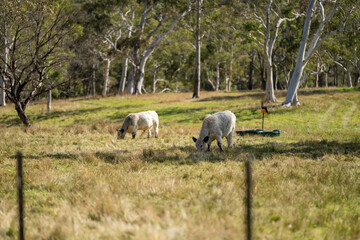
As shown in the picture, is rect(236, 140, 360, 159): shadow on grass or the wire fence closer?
the wire fence

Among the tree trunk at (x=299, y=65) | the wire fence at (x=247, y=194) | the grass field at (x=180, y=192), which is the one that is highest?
the tree trunk at (x=299, y=65)

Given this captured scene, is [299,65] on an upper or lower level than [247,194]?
upper

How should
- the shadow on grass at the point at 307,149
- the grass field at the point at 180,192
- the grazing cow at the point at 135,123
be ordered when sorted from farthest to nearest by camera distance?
the grazing cow at the point at 135,123
the shadow on grass at the point at 307,149
the grass field at the point at 180,192

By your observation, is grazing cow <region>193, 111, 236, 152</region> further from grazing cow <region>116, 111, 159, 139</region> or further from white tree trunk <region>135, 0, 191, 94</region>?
white tree trunk <region>135, 0, 191, 94</region>

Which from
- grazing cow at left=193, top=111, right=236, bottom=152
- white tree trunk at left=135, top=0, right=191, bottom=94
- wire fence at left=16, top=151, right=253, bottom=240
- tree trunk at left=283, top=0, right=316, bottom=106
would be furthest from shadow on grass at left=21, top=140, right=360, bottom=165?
white tree trunk at left=135, top=0, right=191, bottom=94

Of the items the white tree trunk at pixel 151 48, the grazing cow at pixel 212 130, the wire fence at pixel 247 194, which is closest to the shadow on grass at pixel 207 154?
the grazing cow at pixel 212 130

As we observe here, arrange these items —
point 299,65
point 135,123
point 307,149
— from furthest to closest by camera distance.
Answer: point 299,65
point 135,123
point 307,149

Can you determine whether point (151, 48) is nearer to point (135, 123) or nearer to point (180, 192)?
point (135, 123)

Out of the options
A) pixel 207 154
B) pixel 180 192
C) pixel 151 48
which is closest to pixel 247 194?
pixel 180 192

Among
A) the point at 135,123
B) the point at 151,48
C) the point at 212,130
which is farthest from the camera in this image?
the point at 151,48

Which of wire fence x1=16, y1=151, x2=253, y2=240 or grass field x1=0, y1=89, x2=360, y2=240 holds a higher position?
wire fence x1=16, y1=151, x2=253, y2=240

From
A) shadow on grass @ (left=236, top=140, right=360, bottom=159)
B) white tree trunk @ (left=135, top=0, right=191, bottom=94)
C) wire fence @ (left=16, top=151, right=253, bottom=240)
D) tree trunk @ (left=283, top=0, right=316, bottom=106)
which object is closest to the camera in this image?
wire fence @ (left=16, top=151, right=253, bottom=240)

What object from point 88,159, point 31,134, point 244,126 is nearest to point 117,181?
point 88,159

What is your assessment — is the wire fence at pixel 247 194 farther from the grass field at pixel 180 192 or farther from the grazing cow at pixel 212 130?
the grazing cow at pixel 212 130
